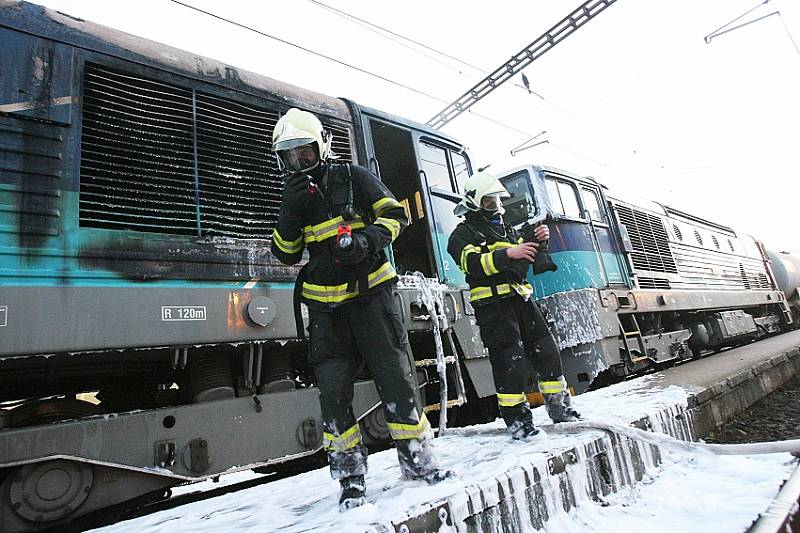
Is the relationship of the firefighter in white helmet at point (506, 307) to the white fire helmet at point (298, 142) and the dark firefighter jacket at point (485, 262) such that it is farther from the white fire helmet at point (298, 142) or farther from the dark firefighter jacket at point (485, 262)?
the white fire helmet at point (298, 142)

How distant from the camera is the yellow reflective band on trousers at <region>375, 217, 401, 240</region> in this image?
2.09m

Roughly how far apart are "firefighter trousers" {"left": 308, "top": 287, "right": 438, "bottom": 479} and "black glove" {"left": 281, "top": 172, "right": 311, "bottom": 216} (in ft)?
1.57

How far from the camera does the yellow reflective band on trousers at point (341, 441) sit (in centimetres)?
194

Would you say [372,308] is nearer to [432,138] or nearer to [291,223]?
[291,223]

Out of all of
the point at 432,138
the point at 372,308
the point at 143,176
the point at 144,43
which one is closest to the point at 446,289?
the point at 432,138

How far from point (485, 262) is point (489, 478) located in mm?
1266

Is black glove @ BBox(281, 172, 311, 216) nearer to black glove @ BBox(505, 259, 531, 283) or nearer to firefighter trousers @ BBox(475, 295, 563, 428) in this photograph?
black glove @ BBox(505, 259, 531, 283)

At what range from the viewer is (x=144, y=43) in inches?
120

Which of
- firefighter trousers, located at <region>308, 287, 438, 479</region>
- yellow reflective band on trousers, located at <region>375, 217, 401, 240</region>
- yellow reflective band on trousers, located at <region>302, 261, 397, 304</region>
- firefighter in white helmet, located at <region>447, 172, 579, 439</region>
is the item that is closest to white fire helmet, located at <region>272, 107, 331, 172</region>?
yellow reflective band on trousers, located at <region>375, 217, 401, 240</region>

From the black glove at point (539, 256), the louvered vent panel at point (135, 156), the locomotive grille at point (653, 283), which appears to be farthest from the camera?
the locomotive grille at point (653, 283)

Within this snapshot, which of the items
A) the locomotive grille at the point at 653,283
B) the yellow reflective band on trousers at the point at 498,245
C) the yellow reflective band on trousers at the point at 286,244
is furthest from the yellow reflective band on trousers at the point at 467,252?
the locomotive grille at the point at 653,283

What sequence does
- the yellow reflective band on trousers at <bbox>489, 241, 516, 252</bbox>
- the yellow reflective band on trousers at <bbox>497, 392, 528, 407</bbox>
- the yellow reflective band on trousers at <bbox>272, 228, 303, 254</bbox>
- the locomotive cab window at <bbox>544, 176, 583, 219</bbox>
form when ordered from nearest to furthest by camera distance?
the yellow reflective band on trousers at <bbox>272, 228, 303, 254</bbox> → the yellow reflective band on trousers at <bbox>497, 392, 528, 407</bbox> → the yellow reflective band on trousers at <bbox>489, 241, 516, 252</bbox> → the locomotive cab window at <bbox>544, 176, 583, 219</bbox>

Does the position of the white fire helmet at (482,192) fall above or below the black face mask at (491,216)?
above

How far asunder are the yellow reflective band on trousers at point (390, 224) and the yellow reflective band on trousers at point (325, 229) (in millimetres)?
111
